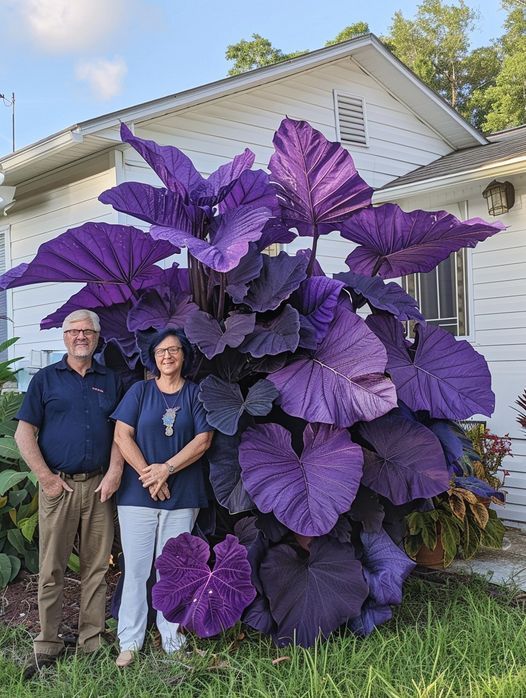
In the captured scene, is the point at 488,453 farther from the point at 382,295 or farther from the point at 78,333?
the point at 78,333

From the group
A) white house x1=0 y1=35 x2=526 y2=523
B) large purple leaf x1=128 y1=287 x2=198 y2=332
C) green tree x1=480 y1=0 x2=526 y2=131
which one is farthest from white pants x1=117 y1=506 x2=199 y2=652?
green tree x1=480 y1=0 x2=526 y2=131

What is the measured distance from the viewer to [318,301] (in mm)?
3191

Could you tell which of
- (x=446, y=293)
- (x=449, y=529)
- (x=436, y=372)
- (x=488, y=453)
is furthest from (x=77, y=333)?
(x=446, y=293)

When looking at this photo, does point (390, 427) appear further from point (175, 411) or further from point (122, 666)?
point (122, 666)

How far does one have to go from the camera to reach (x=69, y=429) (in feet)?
9.68

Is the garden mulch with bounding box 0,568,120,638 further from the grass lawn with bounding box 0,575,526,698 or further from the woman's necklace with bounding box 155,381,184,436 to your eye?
the woman's necklace with bounding box 155,381,184,436

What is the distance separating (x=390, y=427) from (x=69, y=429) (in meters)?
1.36

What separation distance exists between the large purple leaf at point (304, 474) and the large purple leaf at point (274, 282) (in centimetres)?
53

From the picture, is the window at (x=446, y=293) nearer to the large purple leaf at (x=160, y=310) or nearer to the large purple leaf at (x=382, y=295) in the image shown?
the large purple leaf at (x=382, y=295)

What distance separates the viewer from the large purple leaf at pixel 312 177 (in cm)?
326

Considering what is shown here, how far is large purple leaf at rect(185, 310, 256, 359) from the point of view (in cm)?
298

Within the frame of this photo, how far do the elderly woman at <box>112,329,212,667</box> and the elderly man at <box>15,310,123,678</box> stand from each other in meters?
0.11

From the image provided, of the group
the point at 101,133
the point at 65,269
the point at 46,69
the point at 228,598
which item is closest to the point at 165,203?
the point at 65,269

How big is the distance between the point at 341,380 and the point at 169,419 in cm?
73
